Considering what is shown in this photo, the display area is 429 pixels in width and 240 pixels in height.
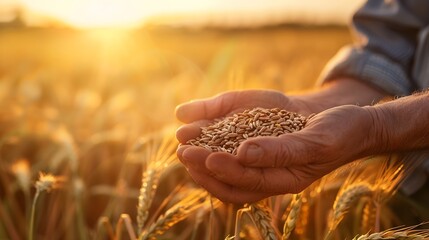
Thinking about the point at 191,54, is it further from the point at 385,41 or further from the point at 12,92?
the point at 385,41

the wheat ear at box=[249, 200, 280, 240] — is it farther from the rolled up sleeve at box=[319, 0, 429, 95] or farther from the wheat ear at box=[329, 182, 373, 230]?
the rolled up sleeve at box=[319, 0, 429, 95]

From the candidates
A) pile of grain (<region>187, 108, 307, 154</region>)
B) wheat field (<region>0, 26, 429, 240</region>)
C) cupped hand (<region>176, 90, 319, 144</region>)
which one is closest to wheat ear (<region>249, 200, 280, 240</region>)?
wheat field (<region>0, 26, 429, 240</region>)

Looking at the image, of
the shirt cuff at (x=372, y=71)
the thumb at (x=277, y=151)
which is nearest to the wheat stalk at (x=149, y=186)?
the thumb at (x=277, y=151)

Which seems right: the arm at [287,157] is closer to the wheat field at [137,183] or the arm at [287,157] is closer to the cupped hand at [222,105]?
the wheat field at [137,183]

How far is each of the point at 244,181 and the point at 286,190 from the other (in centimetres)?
11

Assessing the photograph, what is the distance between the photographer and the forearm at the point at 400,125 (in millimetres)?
1728

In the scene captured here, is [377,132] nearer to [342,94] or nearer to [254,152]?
[254,152]

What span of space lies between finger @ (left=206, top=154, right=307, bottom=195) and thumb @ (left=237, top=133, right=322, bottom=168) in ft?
0.06

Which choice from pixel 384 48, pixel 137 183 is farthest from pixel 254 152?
pixel 137 183

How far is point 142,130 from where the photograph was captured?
Answer: 331 cm

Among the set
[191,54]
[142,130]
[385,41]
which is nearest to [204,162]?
[385,41]

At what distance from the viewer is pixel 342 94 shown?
250 centimetres

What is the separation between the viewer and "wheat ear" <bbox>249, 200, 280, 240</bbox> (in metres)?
1.31

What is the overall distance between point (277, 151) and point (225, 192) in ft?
0.56
